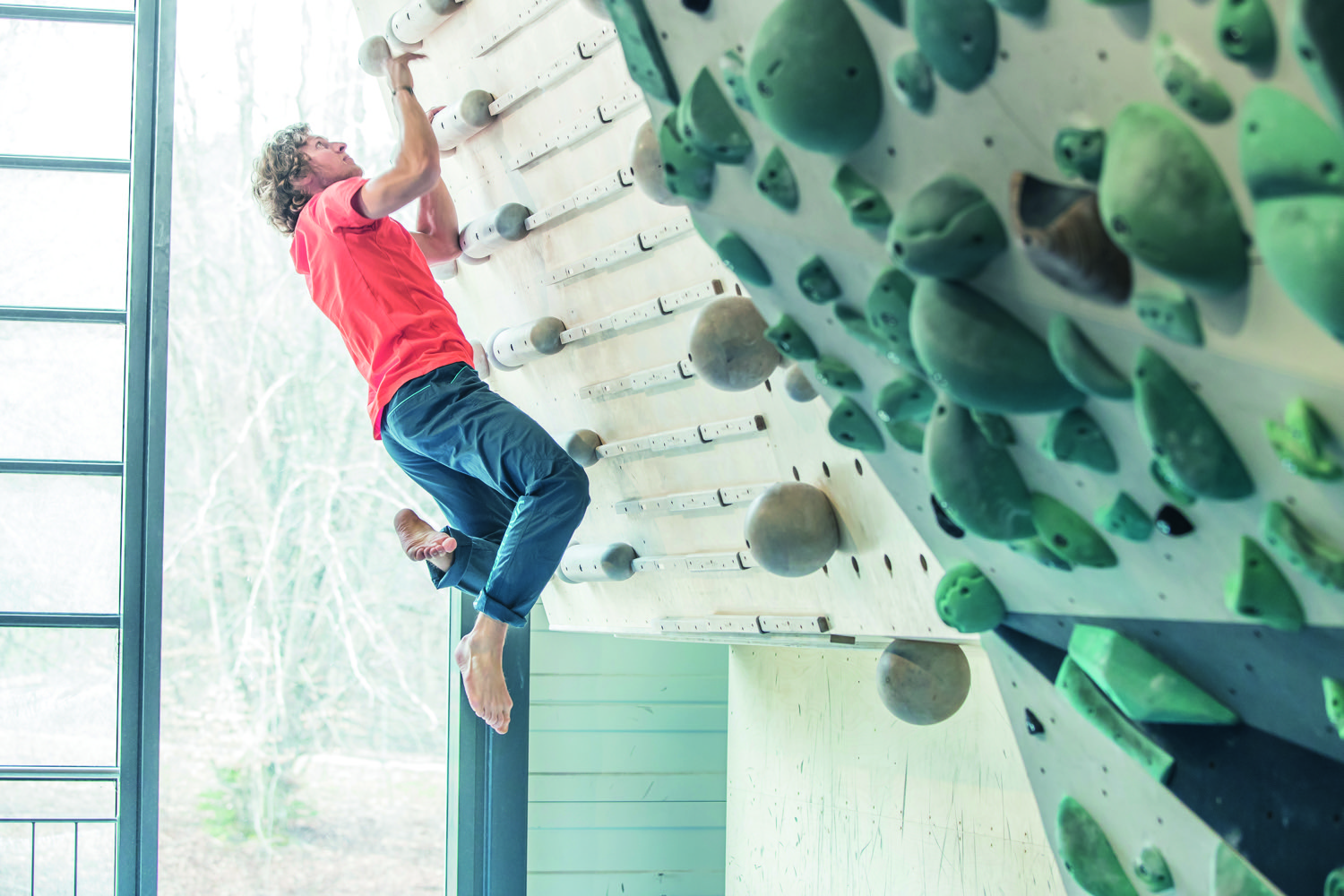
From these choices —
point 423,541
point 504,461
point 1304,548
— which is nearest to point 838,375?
point 1304,548

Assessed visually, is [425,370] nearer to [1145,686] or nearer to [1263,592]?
[1145,686]

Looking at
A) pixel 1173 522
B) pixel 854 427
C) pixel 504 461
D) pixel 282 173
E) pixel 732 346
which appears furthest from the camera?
pixel 282 173

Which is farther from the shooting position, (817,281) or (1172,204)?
(817,281)

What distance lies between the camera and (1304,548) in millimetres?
916

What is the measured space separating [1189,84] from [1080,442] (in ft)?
1.17

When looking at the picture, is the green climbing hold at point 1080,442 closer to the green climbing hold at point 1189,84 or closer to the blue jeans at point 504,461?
the green climbing hold at point 1189,84

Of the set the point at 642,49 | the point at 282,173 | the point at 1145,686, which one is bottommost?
the point at 1145,686

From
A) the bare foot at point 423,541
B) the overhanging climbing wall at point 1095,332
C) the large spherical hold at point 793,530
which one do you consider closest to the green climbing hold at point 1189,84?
the overhanging climbing wall at point 1095,332

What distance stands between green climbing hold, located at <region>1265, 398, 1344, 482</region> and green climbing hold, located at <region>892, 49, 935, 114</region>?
1.20 ft

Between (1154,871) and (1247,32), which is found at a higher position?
(1247,32)

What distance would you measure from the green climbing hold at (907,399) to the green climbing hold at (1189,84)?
1.45 ft

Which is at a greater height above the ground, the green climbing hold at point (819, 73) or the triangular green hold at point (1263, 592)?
the green climbing hold at point (819, 73)

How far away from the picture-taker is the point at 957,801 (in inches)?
96.6

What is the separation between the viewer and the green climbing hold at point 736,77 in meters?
1.10
